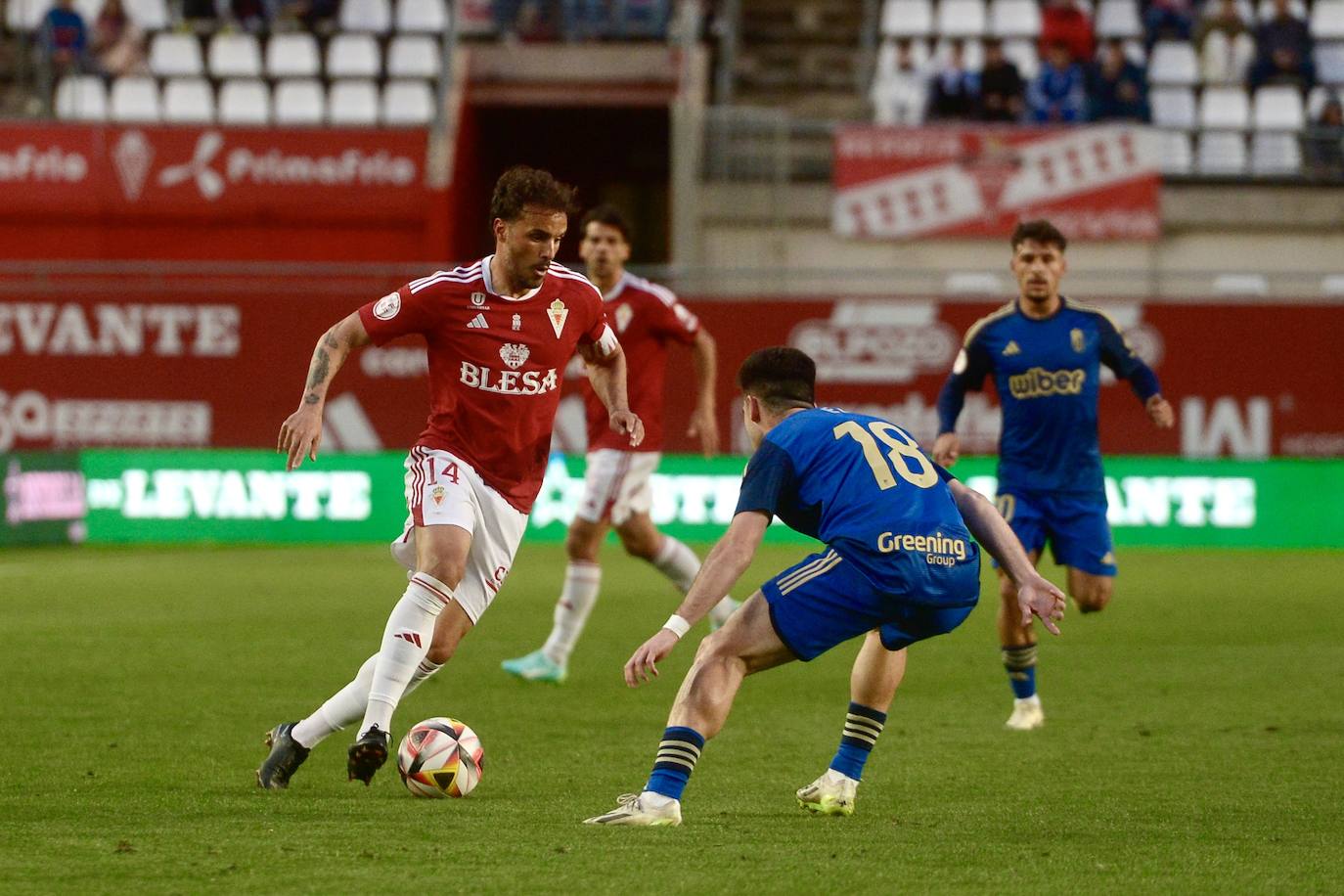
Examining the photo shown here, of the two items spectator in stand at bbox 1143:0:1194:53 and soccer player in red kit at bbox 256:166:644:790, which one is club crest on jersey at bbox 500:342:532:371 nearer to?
soccer player in red kit at bbox 256:166:644:790

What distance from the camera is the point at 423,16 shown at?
26688mm

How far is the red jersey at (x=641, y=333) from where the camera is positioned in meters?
11.4

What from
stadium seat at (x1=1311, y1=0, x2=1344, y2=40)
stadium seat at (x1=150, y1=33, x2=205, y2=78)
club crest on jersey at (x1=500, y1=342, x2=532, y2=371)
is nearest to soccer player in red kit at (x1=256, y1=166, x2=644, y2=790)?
club crest on jersey at (x1=500, y1=342, x2=532, y2=371)

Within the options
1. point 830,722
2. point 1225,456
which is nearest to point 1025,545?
point 830,722

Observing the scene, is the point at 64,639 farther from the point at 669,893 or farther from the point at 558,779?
the point at 669,893

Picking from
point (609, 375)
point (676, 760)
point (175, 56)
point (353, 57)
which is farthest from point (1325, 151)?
point (676, 760)

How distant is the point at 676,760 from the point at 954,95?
19.1 meters

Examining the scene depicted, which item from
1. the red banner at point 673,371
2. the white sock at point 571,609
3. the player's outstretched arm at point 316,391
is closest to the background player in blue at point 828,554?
the player's outstretched arm at point 316,391

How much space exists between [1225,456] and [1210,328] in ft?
4.76

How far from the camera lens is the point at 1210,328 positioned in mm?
21547

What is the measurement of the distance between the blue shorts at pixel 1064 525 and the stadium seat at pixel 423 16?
1849 cm

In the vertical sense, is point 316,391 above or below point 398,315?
below

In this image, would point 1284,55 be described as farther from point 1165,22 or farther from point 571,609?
point 571,609

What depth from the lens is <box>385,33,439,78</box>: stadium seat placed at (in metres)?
26.0
